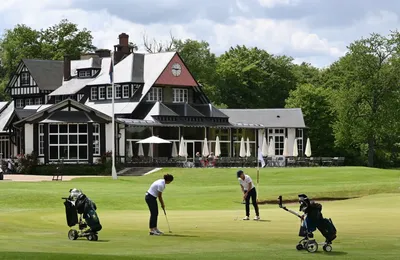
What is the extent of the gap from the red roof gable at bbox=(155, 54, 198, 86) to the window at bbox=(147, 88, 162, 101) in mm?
870

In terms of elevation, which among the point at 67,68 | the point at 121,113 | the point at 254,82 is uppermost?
the point at 254,82

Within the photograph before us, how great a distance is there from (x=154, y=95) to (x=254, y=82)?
Result: 39384 mm

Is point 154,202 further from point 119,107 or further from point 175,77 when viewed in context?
point 175,77

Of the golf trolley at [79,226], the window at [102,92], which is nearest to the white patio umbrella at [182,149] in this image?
the window at [102,92]

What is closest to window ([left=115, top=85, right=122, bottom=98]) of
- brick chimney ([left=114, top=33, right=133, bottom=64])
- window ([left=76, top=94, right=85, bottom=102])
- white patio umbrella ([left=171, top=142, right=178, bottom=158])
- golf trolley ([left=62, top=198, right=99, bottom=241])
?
A: window ([left=76, top=94, right=85, bottom=102])

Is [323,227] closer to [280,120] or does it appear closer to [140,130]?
[140,130]

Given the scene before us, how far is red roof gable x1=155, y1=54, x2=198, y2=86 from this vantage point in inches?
3241


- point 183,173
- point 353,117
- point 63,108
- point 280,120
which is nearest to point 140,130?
point 63,108

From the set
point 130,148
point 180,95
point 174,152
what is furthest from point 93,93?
point 174,152

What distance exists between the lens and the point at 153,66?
275 ft

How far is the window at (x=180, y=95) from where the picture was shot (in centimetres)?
8406

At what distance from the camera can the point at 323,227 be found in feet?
64.9

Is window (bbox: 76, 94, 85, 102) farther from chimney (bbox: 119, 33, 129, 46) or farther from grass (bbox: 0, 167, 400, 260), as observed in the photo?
grass (bbox: 0, 167, 400, 260)

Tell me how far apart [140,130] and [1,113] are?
22699 mm
